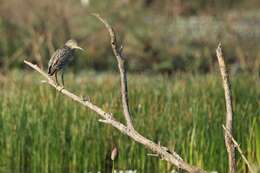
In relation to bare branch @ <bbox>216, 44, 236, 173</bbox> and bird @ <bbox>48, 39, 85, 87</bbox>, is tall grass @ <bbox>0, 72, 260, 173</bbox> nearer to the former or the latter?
bird @ <bbox>48, 39, 85, 87</bbox>

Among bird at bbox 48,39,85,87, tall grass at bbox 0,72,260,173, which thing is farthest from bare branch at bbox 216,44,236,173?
tall grass at bbox 0,72,260,173

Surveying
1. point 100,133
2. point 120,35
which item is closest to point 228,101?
point 100,133

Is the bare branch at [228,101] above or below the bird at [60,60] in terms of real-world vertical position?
below

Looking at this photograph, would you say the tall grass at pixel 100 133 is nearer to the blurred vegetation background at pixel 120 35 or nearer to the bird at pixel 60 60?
the bird at pixel 60 60

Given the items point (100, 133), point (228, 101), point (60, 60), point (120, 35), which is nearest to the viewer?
point (228, 101)

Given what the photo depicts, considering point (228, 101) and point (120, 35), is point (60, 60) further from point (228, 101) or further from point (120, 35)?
point (120, 35)

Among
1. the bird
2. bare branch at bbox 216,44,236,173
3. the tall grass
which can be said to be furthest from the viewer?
the tall grass

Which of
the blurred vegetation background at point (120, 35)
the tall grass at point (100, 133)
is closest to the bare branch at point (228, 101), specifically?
the tall grass at point (100, 133)

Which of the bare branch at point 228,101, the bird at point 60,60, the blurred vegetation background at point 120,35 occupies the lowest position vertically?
the bare branch at point 228,101

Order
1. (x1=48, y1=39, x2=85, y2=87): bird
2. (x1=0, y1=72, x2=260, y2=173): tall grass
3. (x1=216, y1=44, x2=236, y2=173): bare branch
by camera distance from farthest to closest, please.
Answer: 1. (x1=0, y1=72, x2=260, y2=173): tall grass
2. (x1=48, y1=39, x2=85, y2=87): bird
3. (x1=216, y1=44, x2=236, y2=173): bare branch

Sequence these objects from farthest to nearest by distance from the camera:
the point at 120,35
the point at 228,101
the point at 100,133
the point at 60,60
Result: the point at 120,35 < the point at 100,133 < the point at 60,60 < the point at 228,101

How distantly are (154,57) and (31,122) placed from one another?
28.8 ft

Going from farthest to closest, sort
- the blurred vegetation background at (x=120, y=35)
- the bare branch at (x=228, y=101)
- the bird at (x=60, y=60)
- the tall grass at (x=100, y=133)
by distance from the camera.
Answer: the blurred vegetation background at (x=120, y=35) < the tall grass at (x=100, y=133) < the bird at (x=60, y=60) < the bare branch at (x=228, y=101)

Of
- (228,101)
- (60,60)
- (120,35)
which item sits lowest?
(228,101)
